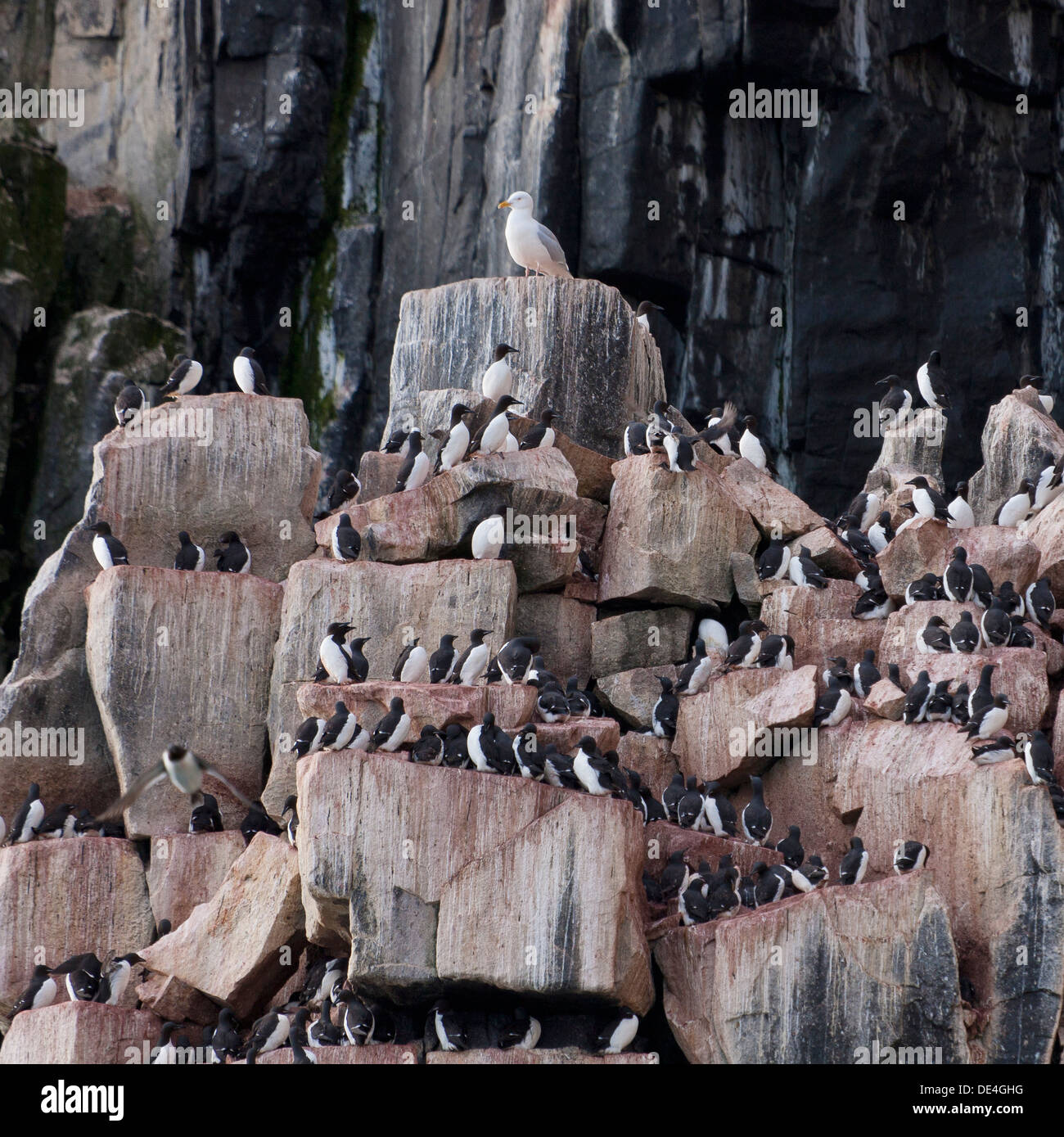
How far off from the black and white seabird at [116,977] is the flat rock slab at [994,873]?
661 cm

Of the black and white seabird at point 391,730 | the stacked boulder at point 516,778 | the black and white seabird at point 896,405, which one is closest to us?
the stacked boulder at point 516,778

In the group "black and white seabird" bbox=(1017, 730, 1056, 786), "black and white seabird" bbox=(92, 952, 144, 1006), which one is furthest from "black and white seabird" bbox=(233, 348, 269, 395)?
"black and white seabird" bbox=(1017, 730, 1056, 786)

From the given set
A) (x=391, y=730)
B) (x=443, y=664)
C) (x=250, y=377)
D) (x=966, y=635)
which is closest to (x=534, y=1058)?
(x=391, y=730)

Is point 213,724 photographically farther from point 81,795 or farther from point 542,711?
point 542,711

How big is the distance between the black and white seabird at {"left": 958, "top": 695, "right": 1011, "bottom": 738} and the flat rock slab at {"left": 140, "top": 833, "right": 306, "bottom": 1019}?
5855 millimetres

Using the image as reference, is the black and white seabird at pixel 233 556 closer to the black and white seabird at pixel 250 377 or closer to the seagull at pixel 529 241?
the black and white seabird at pixel 250 377

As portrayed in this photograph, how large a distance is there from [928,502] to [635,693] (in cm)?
378

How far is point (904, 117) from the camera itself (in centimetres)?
2683

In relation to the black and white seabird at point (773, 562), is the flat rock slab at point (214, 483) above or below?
above

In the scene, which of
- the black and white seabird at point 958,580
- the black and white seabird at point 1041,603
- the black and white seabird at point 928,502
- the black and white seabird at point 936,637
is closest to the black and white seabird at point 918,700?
the black and white seabird at point 936,637

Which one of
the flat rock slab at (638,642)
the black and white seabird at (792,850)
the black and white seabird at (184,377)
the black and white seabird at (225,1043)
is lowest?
the black and white seabird at (225,1043)

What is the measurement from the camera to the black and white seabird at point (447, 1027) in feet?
47.5

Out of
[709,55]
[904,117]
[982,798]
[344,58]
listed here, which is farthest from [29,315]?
[982,798]
